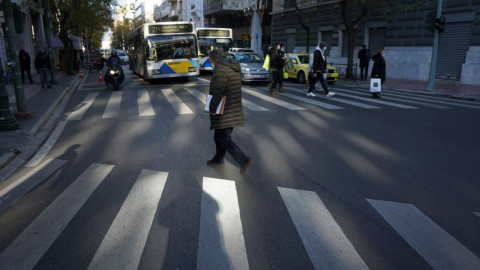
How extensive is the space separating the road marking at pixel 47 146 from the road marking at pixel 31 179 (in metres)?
0.19

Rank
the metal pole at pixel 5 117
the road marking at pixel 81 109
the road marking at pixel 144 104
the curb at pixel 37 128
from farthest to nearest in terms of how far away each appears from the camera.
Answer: the road marking at pixel 144 104 → the road marking at pixel 81 109 → the metal pole at pixel 5 117 → the curb at pixel 37 128

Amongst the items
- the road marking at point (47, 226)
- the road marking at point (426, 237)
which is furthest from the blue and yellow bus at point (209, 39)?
the road marking at point (426, 237)

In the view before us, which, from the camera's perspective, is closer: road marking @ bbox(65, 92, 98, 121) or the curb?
the curb

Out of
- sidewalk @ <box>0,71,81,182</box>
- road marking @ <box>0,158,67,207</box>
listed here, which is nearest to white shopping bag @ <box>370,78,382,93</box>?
sidewalk @ <box>0,71,81,182</box>

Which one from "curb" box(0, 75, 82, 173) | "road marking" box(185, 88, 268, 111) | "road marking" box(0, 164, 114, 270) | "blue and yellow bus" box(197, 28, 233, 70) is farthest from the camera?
"blue and yellow bus" box(197, 28, 233, 70)

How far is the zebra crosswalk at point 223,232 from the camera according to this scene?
11.0ft

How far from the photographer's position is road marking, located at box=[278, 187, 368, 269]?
3334 millimetres

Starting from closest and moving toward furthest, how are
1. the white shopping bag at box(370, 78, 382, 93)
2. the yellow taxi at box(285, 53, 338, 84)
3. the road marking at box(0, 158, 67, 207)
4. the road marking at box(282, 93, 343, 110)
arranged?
the road marking at box(0, 158, 67, 207) < the road marking at box(282, 93, 343, 110) < the white shopping bag at box(370, 78, 382, 93) < the yellow taxi at box(285, 53, 338, 84)

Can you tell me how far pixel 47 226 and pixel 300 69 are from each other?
1706 centimetres

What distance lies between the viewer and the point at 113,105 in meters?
12.5

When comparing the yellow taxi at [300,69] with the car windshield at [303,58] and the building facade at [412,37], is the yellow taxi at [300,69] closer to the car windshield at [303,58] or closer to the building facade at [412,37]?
the car windshield at [303,58]

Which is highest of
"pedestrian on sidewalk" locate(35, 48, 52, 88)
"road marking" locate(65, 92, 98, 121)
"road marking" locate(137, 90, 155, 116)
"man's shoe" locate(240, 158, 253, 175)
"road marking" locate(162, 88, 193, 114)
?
"pedestrian on sidewalk" locate(35, 48, 52, 88)

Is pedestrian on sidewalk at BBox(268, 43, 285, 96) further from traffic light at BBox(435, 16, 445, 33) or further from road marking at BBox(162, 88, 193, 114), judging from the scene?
traffic light at BBox(435, 16, 445, 33)

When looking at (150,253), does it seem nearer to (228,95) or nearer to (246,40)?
(228,95)
